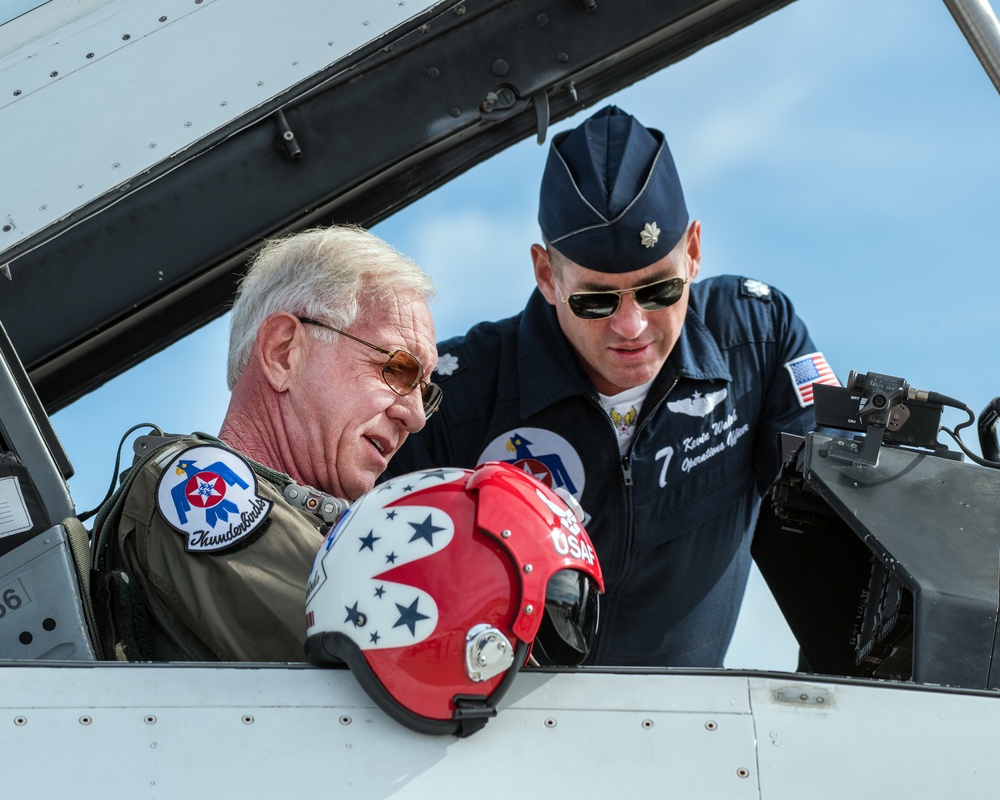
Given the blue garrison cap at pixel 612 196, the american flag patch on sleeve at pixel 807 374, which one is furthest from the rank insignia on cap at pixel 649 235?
the american flag patch on sleeve at pixel 807 374

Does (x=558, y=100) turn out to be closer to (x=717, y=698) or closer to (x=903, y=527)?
(x=903, y=527)

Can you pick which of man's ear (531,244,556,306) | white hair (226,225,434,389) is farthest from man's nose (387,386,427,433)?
man's ear (531,244,556,306)

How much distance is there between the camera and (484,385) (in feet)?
10.3

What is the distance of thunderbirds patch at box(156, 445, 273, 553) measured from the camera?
176 centimetres

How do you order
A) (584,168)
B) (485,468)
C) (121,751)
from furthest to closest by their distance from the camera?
(584,168) < (485,468) < (121,751)

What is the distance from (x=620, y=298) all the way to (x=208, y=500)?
1372 mm

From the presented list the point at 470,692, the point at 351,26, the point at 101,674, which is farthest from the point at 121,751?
the point at 351,26

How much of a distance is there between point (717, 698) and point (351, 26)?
3.42 ft

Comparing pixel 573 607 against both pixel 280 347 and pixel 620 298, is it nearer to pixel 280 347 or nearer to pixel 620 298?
pixel 280 347

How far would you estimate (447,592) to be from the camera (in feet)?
4.88

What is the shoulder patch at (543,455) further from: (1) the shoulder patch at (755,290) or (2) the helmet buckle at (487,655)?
(2) the helmet buckle at (487,655)

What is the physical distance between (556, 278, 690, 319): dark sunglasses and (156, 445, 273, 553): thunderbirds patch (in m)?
1.27

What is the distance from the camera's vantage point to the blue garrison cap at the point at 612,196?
2.88 metres

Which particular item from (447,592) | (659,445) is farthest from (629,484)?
(447,592)
